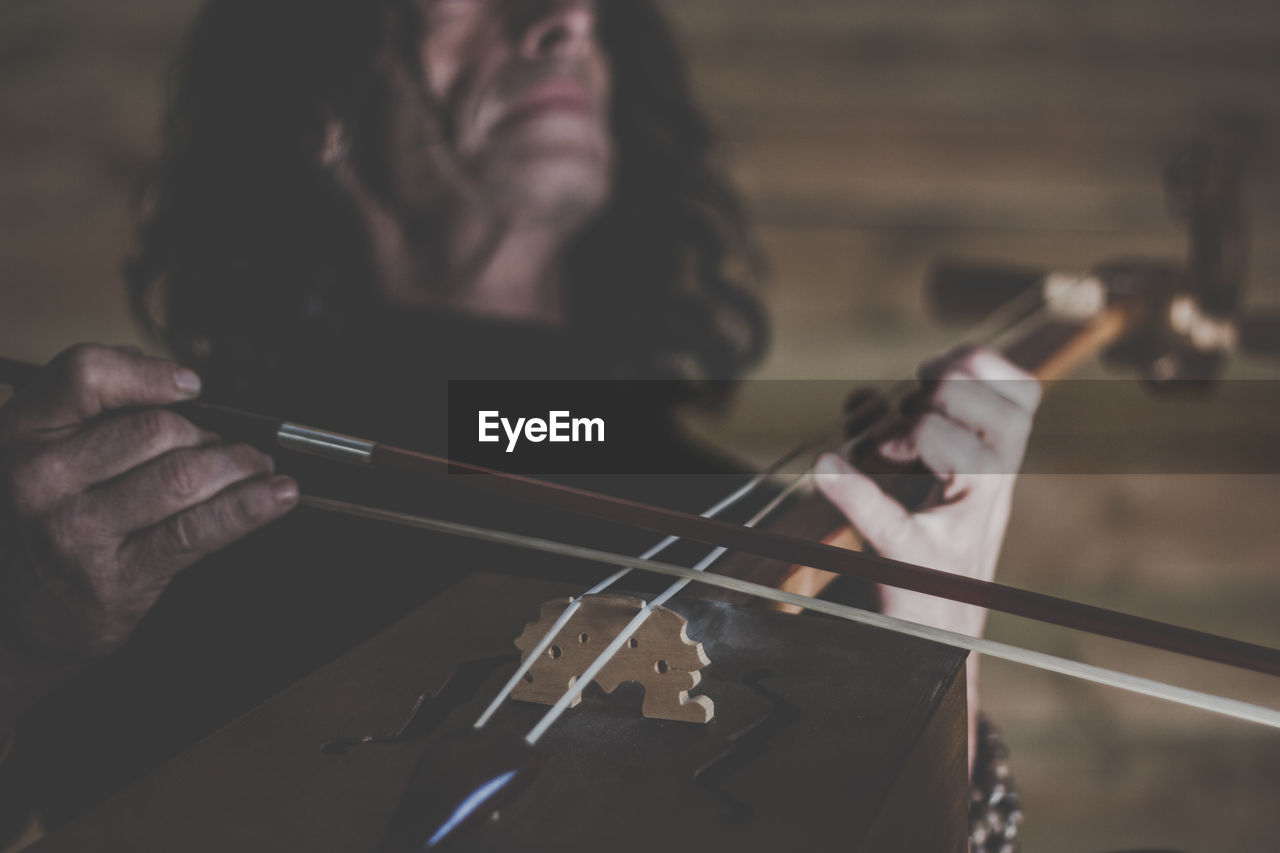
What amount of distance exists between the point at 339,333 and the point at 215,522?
2.42 ft

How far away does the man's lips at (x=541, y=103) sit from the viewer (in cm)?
121

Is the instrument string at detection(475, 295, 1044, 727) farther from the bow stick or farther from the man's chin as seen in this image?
the man's chin

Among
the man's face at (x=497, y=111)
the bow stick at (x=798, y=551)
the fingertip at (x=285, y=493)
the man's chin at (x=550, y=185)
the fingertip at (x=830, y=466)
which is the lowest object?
the fingertip at (x=285, y=493)

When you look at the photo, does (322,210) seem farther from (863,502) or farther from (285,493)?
(863,502)

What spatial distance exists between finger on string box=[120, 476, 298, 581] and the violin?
57 millimetres

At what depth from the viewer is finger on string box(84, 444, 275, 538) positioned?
60cm

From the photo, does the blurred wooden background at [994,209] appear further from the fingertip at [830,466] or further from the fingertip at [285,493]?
the fingertip at [285,493]

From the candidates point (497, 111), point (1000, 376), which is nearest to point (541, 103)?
point (497, 111)

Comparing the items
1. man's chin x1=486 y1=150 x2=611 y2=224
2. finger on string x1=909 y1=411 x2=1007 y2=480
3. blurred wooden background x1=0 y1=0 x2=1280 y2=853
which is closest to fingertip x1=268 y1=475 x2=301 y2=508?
finger on string x1=909 y1=411 x2=1007 y2=480

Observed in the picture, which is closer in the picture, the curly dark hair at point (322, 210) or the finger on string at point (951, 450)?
the finger on string at point (951, 450)

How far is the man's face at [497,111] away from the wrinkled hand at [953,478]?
0.63 metres

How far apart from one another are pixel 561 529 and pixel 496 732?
700mm

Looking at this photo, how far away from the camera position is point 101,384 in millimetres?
594

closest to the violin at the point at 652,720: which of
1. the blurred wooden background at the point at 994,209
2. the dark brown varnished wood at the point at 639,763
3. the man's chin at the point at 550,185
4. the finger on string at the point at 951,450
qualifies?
the dark brown varnished wood at the point at 639,763
